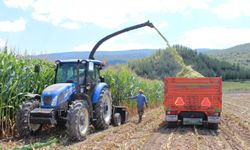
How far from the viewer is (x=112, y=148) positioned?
33.4 feet

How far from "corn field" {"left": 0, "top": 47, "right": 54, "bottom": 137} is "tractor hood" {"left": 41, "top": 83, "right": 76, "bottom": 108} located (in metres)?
0.97

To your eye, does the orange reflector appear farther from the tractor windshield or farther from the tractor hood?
the tractor hood

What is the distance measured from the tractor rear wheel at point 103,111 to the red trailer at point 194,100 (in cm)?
217

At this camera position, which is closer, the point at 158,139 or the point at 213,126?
the point at 158,139

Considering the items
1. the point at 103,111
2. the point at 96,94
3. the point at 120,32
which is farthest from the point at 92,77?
the point at 120,32

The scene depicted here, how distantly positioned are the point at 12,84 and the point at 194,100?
647 centimetres

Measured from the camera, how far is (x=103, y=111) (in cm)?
1319

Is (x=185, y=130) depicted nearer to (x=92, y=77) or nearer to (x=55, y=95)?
(x=92, y=77)

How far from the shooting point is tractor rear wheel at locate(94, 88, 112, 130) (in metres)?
12.9

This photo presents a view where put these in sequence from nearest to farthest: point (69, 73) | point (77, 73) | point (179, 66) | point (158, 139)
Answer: point (158, 139), point (77, 73), point (69, 73), point (179, 66)

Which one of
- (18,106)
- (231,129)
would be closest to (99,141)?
(18,106)

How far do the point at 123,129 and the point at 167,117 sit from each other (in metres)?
1.71

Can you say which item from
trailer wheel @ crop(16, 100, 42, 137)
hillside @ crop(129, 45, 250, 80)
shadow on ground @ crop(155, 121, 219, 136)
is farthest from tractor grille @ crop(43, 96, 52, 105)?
hillside @ crop(129, 45, 250, 80)

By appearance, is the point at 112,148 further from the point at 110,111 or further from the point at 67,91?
the point at 110,111
